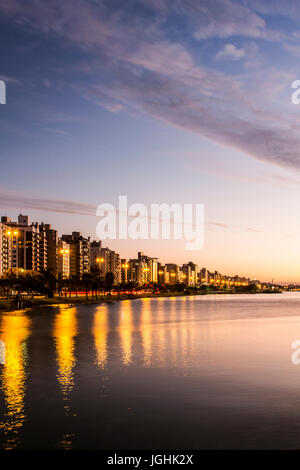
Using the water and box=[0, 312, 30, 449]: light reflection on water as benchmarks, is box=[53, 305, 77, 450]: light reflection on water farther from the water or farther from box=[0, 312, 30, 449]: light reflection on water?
box=[0, 312, 30, 449]: light reflection on water

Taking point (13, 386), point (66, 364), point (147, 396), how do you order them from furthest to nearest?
point (66, 364), point (13, 386), point (147, 396)

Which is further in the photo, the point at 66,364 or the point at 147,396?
the point at 66,364

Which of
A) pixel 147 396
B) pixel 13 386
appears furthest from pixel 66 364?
pixel 147 396

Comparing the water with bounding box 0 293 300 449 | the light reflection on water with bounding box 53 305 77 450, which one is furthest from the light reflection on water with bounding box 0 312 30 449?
the light reflection on water with bounding box 53 305 77 450

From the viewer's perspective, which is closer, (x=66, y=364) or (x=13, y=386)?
(x=13, y=386)

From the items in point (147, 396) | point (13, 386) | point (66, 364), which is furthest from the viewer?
point (66, 364)

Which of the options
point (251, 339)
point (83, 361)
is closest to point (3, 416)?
point (83, 361)

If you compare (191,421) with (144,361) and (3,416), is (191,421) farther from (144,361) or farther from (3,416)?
(144,361)

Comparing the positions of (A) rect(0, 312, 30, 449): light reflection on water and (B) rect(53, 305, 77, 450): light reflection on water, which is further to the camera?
(A) rect(0, 312, 30, 449): light reflection on water

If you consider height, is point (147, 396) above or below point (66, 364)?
above

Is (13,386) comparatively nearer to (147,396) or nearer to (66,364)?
(147,396)

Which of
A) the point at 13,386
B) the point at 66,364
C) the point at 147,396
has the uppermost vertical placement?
the point at 13,386
